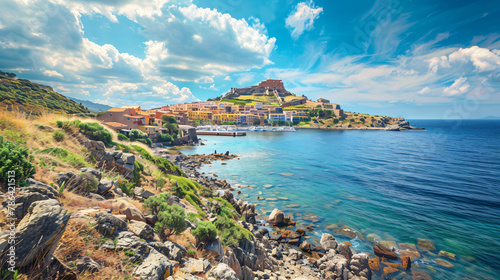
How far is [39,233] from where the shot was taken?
11.9ft

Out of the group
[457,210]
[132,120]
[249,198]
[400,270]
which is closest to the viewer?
[400,270]

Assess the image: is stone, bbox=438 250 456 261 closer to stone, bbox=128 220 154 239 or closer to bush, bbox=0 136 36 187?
stone, bbox=128 220 154 239

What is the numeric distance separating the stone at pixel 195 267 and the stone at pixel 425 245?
56.0 ft

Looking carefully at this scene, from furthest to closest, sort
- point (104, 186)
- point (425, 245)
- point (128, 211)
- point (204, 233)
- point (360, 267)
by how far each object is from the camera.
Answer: point (425, 245), point (360, 267), point (104, 186), point (204, 233), point (128, 211)

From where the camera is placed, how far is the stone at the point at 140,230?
5949 mm

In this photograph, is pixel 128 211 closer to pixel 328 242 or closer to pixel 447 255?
pixel 328 242

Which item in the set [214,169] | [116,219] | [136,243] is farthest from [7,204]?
[214,169]

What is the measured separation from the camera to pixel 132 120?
181 feet

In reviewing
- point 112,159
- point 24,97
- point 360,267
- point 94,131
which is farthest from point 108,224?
point 24,97

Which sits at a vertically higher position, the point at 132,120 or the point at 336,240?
the point at 132,120

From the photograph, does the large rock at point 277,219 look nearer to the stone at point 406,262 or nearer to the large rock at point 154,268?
the stone at point 406,262

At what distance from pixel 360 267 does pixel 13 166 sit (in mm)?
15765

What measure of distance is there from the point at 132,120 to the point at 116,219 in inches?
2266

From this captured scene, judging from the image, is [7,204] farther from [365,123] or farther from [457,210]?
[365,123]
